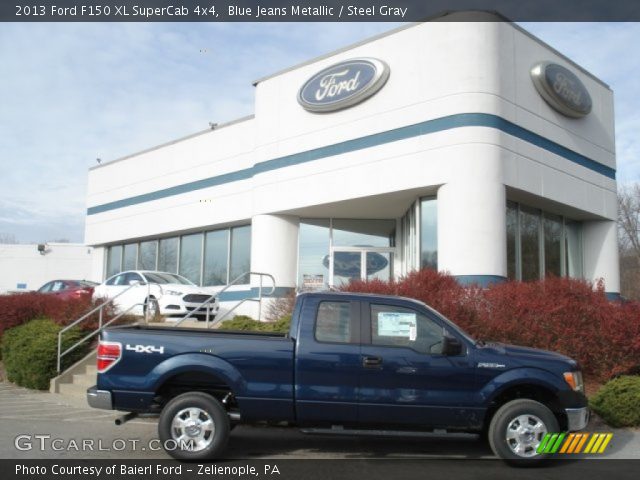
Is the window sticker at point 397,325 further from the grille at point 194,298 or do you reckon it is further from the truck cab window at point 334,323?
the grille at point 194,298

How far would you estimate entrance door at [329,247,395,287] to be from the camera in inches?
748

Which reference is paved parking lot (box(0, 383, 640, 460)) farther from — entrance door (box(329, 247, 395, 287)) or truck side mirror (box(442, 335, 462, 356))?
entrance door (box(329, 247, 395, 287))

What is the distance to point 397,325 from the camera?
7141mm

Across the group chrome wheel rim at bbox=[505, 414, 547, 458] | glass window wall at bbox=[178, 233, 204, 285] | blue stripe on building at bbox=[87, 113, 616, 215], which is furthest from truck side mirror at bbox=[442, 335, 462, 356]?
glass window wall at bbox=[178, 233, 204, 285]

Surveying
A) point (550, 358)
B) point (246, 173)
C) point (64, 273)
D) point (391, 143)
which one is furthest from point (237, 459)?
point (64, 273)

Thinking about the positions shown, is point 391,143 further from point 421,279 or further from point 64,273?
point 64,273

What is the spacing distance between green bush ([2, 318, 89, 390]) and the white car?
1.98 meters

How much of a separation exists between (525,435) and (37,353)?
9.34m

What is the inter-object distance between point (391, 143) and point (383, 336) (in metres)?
9.66

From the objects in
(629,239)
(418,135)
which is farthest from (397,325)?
(629,239)

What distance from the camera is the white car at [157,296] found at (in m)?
15.4

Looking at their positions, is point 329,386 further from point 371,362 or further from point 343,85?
point 343,85

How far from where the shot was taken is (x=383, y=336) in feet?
23.2

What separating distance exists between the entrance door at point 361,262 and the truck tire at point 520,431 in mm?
12094
